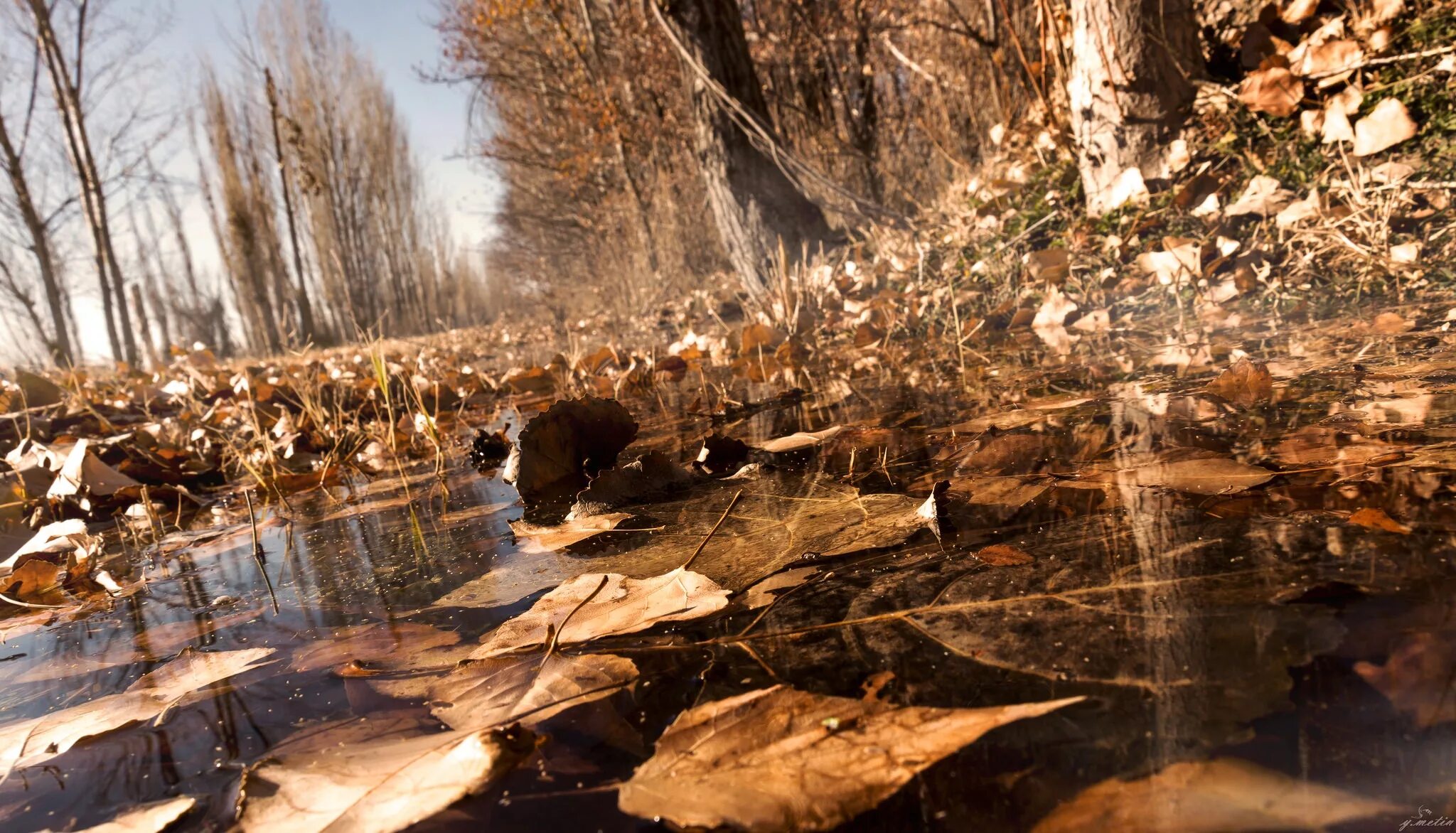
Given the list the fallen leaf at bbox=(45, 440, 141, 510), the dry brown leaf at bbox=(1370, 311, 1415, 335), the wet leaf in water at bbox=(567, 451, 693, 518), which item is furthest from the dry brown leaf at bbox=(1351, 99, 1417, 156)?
the fallen leaf at bbox=(45, 440, 141, 510)

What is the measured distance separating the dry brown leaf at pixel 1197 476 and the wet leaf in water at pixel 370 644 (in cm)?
76

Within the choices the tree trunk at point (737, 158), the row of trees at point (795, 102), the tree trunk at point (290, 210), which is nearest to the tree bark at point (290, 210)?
the tree trunk at point (290, 210)

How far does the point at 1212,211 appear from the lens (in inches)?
99.6

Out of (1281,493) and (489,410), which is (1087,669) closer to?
(1281,493)

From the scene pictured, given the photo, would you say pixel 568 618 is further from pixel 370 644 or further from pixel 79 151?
pixel 79 151

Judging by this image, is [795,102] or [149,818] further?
[795,102]

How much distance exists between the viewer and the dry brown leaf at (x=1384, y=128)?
2123 millimetres

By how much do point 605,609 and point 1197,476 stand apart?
662 mm

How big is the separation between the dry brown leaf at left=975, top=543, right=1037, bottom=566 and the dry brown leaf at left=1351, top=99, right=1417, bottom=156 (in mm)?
2215

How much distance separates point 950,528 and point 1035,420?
56 centimetres

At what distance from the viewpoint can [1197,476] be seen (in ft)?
2.92

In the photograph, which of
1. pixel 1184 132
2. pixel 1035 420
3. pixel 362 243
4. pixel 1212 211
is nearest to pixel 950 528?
pixel 1035 420

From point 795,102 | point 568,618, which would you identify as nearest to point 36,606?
point 568,618

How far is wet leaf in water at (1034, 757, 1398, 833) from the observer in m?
0.37
